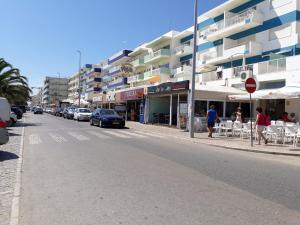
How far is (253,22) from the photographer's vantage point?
1276 inches

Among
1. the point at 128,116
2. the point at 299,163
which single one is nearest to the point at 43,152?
the point at 299,163

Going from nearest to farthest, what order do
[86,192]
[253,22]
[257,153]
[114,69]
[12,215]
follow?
1. [12,215]
2. [86,192]
3. [257,153]
4. [253,22]
5. [114,69]

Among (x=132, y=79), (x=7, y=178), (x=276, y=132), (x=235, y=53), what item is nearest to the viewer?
(x=7, y=178)

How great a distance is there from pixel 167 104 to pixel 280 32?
12.2m

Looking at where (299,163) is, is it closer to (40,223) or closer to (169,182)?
(169,182)

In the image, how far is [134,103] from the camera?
140ft

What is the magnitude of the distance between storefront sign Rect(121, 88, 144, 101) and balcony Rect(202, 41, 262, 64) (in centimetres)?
916

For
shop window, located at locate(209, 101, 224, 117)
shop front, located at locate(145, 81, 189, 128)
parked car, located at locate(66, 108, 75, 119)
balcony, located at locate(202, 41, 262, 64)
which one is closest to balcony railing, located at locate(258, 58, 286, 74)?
balcony, located at locate(202, 41, 262, 64)

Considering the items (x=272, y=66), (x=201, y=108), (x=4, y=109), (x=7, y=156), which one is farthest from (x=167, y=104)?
(x=7, y=156)

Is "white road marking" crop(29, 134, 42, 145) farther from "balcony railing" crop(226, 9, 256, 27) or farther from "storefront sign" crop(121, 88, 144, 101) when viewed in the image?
"balcony railing" crop(226, 9, 256, 27)

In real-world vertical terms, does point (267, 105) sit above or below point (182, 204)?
above

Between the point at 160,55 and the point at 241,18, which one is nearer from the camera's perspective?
the point at 241,18

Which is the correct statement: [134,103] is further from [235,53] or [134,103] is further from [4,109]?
[4,109]

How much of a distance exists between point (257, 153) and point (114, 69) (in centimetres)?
7319
